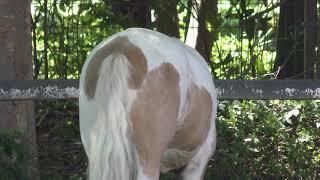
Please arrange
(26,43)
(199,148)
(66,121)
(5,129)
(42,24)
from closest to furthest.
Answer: (199,148) < (5,129) < (26,43) < (66,121) < (42,24)

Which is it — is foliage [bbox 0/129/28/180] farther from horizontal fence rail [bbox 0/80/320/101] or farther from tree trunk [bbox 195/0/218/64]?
tree trunk [bbox 195/0/218/64]

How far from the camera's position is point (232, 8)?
841cm

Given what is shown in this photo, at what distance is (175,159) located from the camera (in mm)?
3990

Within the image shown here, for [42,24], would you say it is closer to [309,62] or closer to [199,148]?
[309,62]

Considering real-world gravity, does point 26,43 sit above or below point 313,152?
above

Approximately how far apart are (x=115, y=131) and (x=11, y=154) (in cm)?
196

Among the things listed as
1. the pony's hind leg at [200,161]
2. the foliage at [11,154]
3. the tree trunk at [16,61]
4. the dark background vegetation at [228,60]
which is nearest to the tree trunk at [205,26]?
the dark background vegetation at [228,60]

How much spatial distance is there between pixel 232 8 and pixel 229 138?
103 inches

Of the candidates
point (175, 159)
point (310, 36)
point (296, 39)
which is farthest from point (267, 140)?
point (175, 159)

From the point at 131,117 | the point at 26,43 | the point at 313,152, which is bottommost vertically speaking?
the point at 313,152

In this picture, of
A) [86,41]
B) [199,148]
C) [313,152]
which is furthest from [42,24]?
[199,148]

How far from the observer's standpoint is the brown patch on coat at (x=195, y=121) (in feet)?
12.0

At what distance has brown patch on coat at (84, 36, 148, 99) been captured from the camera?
3377 millimetres

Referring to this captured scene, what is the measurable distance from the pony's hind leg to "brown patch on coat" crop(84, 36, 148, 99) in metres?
A: 0.77
